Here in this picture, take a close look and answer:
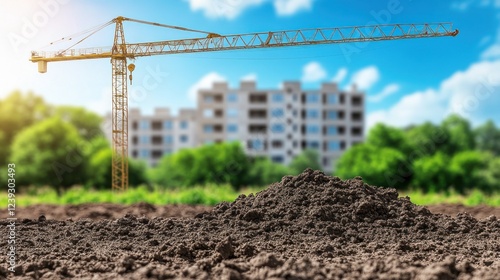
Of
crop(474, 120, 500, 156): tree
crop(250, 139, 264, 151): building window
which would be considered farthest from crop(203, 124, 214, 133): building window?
crop(474, 120, 500, 156): tree

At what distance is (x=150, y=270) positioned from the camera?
18.1ft

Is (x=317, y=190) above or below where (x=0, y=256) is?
above

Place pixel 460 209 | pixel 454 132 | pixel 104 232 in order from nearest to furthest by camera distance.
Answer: pixel 104 232, pixel 460 209, pixel 454 132

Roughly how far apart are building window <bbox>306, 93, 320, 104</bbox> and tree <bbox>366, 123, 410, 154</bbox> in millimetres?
23059

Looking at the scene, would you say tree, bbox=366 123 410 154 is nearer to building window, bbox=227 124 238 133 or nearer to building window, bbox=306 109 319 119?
building window, bbox=306 109 319 119

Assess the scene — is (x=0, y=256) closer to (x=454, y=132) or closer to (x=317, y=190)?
(x=317, y=190)

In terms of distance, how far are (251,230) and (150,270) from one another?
2193mm

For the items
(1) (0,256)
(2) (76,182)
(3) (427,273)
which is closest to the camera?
(3) (427,273)

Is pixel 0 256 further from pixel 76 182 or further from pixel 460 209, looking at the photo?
pixel 76 182

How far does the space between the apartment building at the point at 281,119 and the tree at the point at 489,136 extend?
659 inches

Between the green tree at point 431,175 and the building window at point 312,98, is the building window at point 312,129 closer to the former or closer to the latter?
the building window at point 312,98

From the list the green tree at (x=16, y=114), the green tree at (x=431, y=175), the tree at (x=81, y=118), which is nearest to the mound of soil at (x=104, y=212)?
the green tree at (x=431, y=175)

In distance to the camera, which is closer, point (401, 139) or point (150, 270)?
point (150, 270)

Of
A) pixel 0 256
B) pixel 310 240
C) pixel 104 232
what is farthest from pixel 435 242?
pixel 0 256
